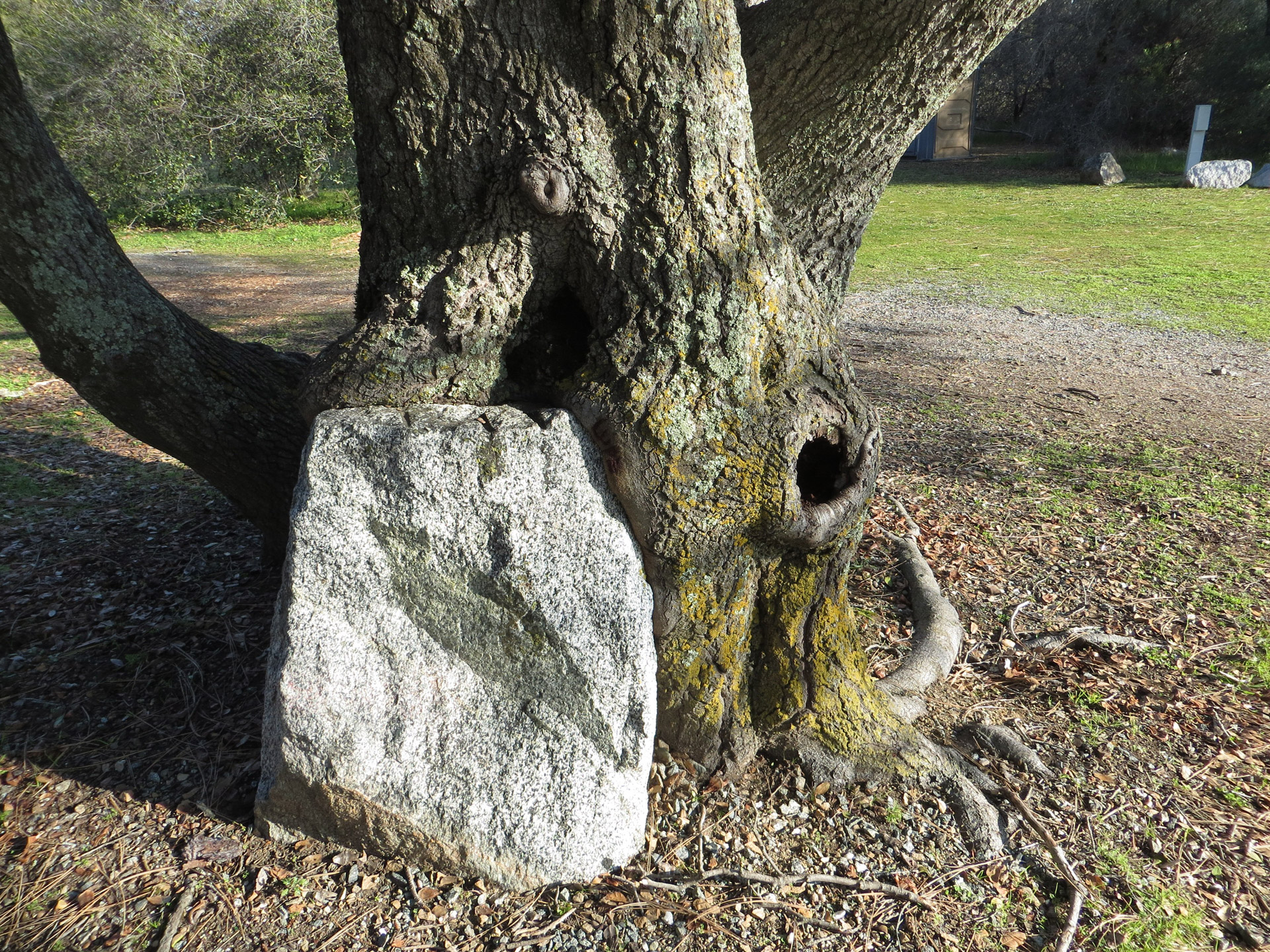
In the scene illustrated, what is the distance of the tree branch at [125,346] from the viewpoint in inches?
108

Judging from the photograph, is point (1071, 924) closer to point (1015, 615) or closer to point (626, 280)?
point (1015, 615)

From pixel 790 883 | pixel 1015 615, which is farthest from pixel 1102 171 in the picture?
pixel 790 883

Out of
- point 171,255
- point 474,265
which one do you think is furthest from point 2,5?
point 474,265

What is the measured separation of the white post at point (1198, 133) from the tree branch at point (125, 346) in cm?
2099

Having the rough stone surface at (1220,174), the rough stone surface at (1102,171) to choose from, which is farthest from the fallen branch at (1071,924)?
the rough stone surface at (1102,171)

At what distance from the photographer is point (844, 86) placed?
2.75 meters

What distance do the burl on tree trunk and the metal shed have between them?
26189 millimetres

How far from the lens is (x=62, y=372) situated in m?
2.91

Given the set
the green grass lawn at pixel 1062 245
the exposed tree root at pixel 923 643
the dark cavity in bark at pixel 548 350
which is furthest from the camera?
the green grass lawn at pixel 1062 245

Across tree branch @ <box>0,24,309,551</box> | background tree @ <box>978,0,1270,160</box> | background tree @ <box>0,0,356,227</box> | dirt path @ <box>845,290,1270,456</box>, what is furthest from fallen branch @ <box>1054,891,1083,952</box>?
background tree @ <box>978,0,1270,160</box>

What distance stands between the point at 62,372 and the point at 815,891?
10.2ft

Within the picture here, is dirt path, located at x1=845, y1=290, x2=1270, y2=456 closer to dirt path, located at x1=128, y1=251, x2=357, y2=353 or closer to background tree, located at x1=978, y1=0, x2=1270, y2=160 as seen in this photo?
dirt path, located at x1=128, y1=251, x2=357, y2=353

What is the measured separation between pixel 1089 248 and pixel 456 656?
1322cm

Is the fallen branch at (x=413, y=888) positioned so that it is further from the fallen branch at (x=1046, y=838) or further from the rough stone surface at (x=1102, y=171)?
the rough stone surface at (x=1102, y=171)
